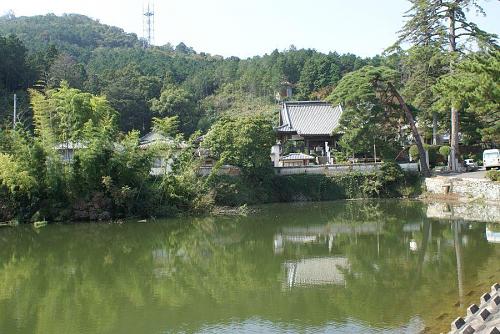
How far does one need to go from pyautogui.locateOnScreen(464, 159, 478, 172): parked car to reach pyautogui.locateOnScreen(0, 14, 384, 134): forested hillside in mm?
20164

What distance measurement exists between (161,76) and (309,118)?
3046 centimetres

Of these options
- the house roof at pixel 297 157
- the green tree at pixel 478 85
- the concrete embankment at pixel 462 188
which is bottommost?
the concrete embankment at pixel 462 188

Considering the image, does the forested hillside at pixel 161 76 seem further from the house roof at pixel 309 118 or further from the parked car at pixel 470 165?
the parked car at pixel 470 165

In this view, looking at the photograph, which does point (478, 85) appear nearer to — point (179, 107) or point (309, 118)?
point (309, 118)

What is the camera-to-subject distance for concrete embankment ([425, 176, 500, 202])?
2242cm

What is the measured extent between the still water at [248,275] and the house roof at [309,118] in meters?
12.4

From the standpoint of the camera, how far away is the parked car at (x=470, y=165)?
2820 cm

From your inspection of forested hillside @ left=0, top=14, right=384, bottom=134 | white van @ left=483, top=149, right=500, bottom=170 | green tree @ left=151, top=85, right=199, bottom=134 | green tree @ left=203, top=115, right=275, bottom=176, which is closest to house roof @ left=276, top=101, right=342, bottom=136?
green tree @ left=203, top=115, right=275, bottom=176

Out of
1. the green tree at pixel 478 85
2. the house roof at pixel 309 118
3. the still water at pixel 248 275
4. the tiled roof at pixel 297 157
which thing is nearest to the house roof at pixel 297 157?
the tiled roof at pixel 297 157

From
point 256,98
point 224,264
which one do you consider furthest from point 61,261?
point 256,98

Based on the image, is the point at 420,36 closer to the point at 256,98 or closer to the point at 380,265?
the point at 380,265

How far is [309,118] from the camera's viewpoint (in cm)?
3328

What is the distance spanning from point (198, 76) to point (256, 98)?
8974 millimetres

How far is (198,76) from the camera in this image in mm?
62094
